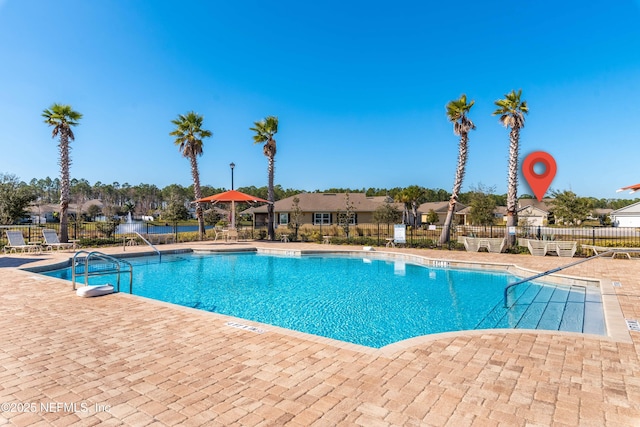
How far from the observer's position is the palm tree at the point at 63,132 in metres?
17.4

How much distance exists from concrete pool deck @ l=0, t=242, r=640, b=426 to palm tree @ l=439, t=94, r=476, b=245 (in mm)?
13613

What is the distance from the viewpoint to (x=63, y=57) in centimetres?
1395

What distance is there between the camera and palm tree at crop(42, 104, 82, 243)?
57.1 ft

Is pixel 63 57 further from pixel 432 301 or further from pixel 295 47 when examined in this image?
pixel 432 301

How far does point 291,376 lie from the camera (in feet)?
11.7

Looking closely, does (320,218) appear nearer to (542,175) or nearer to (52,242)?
(52,242)

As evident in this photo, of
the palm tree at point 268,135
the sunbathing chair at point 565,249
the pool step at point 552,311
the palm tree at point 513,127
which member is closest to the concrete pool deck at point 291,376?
the pool step at point 552,311

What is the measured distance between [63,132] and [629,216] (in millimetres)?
61536

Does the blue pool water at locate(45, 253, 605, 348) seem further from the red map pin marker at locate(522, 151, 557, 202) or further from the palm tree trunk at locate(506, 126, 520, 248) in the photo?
the palm tree trunk at locate(506, 126, 520, 248)

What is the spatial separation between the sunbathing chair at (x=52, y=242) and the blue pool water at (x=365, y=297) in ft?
12.7

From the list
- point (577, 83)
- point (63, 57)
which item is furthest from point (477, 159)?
point (63, 57)

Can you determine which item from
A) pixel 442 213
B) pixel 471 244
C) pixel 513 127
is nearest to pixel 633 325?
pixel 471 244

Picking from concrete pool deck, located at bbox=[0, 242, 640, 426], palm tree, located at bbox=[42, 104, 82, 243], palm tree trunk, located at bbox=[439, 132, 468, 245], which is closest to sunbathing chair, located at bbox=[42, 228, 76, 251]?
palm tree, located at bbox=[42, 104, 82, 243]

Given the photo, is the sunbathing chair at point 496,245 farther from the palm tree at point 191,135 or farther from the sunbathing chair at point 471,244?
the palm tree at point 191,135
